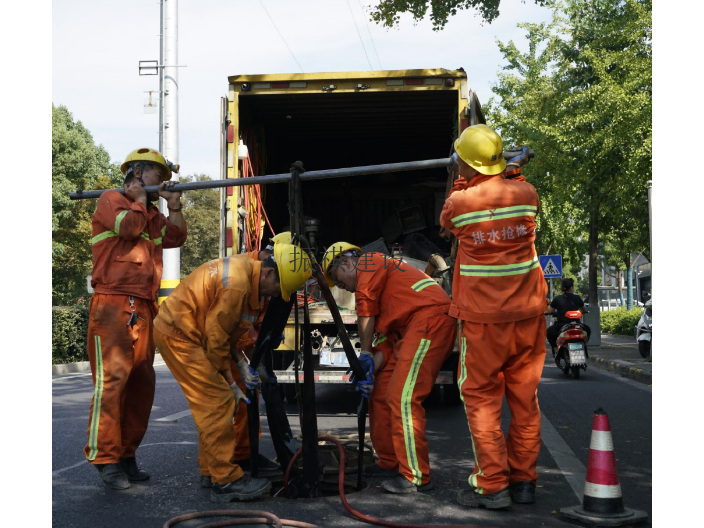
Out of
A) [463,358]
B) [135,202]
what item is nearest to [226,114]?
[135,202]

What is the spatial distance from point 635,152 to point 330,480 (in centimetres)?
1225

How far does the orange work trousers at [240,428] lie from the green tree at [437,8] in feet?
21.5

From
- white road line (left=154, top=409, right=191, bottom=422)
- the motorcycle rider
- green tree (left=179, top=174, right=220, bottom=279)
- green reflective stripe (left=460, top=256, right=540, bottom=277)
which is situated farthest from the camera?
green tree (left=179, top=174, right=220, bottom=279)

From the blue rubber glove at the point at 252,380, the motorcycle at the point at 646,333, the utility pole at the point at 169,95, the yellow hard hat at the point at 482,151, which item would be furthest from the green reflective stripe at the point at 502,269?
the utility pole at the point at 169,95

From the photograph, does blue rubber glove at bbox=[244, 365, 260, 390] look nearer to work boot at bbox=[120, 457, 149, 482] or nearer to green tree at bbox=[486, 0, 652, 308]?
work boot at bbox=[120, 457, 149, 482]

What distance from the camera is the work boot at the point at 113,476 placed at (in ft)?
15.5

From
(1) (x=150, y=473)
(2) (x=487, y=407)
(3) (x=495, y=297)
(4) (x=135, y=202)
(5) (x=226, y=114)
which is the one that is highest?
(5) (x=226, y=114)

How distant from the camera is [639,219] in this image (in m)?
18.8

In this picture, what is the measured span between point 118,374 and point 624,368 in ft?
32.4

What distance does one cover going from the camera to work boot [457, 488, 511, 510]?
4.13 m

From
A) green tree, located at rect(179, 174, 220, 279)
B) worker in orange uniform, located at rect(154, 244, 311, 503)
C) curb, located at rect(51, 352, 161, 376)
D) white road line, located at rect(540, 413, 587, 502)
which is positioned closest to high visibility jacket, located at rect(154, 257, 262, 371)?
worker in orange uniform, located at rect(154, 244, 311, 503)

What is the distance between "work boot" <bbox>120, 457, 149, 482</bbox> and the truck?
5.34 feet

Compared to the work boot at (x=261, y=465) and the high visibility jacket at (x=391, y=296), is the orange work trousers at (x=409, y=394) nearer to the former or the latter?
the high visibility jacket at (x=391, y=296)

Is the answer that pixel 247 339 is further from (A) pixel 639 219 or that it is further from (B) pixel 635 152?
(A) pixel 639 219
